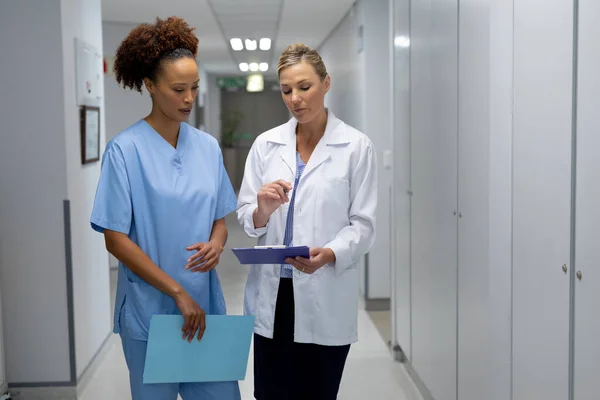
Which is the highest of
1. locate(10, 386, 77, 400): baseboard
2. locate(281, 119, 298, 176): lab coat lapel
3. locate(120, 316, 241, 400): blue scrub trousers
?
locate(281, 119, 298, 176): lab coat lapel

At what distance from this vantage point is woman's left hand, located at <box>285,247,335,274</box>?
1.99m

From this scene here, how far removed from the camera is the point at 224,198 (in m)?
2.08

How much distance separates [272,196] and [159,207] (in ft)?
1.02

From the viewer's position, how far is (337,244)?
6.79 feet

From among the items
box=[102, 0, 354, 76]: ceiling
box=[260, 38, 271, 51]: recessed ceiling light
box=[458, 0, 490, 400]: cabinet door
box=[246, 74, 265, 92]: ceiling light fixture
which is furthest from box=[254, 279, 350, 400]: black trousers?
box=[246, 74, 265, 92]: ceiling light fixture

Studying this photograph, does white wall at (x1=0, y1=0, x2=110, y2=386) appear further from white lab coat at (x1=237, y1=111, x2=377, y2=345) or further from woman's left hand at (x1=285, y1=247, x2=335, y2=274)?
woman's left hand at (x1=285, y1=247, x2=335, y2=274)

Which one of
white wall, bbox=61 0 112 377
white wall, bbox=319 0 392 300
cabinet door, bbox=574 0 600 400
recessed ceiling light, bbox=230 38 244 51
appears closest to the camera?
cabinet door, bbox=574 0 600 400

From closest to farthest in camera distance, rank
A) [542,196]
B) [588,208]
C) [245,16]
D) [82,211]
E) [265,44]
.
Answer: [588,208] → [542,196] → [82,211] → [245,16] → [265,44]

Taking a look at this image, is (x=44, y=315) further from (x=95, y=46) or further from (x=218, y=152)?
(x=218, y=152)

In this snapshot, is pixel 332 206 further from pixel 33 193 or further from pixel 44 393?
pixel 44 393

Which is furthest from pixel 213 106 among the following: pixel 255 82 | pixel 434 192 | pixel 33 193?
pixel 434 192

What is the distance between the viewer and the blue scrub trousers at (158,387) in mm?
1938

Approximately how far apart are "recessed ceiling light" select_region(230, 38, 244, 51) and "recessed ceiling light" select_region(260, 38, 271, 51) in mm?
274

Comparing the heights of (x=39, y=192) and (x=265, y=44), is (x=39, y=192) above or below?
below
